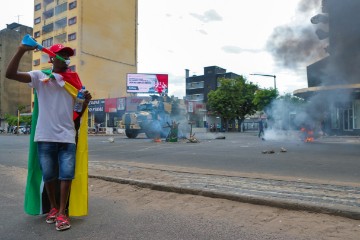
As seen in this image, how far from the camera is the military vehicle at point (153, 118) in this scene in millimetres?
20500

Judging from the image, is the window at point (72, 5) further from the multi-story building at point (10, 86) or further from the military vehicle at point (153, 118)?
the military vehicle at point (153, 118)

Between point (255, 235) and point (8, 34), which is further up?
point (8, 34)

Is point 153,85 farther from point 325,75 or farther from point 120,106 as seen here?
point 325,75

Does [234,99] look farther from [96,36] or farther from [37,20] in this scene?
[37,20]

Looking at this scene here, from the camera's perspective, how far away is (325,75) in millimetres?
13797

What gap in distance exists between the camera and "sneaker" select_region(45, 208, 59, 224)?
3602 millimetres

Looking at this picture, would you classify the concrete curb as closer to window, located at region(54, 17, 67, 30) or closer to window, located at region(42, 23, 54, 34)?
window, located at region(54, 17, 67, 30)

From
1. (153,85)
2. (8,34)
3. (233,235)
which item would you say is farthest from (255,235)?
(8,34)

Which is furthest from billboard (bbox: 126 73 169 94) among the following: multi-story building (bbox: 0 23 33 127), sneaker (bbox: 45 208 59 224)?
sneaker (bbox: 45 208 59 224)

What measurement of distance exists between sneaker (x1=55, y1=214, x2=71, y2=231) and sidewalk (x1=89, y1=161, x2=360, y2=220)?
6.12 feet

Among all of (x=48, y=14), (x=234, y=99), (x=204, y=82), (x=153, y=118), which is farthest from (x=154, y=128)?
(x=204, y=82)

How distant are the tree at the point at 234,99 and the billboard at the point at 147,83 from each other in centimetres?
1179

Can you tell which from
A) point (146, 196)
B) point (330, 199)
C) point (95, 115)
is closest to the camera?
point (330, 199)

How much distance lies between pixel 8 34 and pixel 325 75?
68.6 metres
